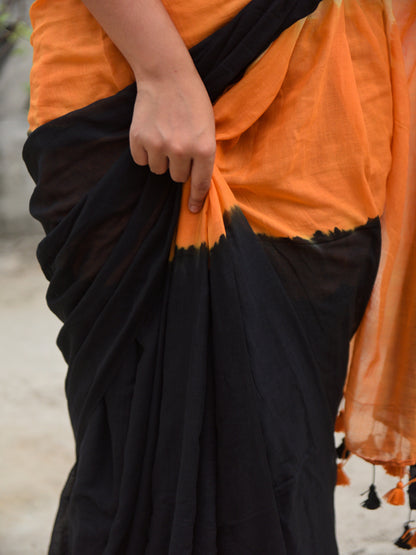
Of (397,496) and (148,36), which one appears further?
(397,496)

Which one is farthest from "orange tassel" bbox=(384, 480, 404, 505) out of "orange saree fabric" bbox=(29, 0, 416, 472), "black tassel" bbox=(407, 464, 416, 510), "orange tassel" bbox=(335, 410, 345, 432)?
"orange saree fabric" bbox=(29, 0, 416, 472)

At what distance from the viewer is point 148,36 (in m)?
0.65

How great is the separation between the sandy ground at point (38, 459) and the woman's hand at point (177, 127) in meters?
1.04

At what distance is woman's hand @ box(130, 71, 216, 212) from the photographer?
0.65m

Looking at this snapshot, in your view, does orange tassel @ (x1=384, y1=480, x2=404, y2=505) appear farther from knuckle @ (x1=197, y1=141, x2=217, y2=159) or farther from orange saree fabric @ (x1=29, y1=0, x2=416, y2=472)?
knuckle @ (x1=197, y1=141, x2=217, y2=159)

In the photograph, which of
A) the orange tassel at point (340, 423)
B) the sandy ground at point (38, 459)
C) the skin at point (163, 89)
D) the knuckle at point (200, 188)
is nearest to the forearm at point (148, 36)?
the skin at point (163, 89)

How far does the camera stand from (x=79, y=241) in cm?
72

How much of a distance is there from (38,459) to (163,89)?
4.02ft

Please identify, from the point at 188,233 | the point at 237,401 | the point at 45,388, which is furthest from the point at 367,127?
the point at 45,388

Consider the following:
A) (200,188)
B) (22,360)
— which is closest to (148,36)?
(200,188)

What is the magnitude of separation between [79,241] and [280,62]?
0.31 metres

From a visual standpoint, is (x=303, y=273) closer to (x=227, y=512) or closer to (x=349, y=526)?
(x=227, y=512)

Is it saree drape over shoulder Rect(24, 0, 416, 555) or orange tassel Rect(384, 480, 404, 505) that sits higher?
saree drape over shoulder Rect(24, 0, 416, 555)

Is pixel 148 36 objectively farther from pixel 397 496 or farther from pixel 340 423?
pixel 397 496
